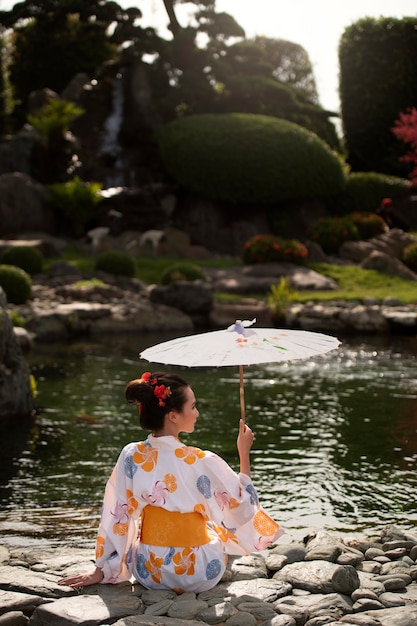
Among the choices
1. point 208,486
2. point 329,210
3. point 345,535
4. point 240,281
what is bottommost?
point 345,535

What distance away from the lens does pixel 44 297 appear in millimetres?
18719

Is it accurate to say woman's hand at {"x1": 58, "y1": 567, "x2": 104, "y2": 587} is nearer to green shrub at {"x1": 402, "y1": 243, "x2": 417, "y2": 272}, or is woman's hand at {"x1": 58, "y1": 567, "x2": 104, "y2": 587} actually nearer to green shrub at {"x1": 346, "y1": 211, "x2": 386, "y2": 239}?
green shrub at {"x1": 402, "y1": 243, "x2": 417, "y2": 272}

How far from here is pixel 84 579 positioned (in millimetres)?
4270

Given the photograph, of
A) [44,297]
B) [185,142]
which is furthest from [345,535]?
[185,142]

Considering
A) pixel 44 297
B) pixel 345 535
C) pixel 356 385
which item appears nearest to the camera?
pixel 345 535

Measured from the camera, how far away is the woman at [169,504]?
13.8 ft

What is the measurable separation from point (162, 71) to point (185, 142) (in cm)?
529

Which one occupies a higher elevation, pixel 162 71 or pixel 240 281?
pixel 162 71

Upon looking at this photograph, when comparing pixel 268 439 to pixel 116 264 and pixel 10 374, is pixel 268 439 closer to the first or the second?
pixel 10 374

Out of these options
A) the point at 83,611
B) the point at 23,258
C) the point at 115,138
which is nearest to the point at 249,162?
the point at 115,138

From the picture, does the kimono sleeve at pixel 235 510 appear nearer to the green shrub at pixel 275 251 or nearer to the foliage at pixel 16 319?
the foliage at pixel 16 319

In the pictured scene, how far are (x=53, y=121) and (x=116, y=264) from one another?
26.7 feet

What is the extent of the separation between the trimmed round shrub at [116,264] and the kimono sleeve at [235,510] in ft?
54.1

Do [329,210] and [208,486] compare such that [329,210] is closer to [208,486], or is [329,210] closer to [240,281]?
[240,281]
